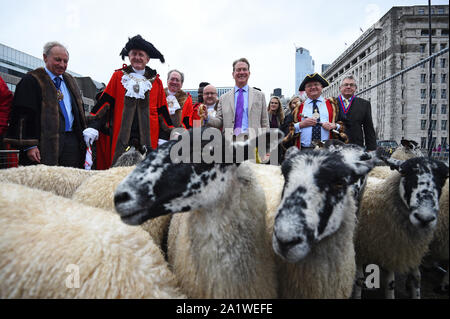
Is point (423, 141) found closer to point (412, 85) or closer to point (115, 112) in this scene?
point (412, 85)

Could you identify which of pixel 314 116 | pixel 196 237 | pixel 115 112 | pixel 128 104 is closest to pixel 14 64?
pixel 115 112

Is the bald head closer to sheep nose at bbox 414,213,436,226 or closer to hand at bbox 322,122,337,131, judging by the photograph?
hand at bbox 322,122,337,131

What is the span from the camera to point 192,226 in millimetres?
1732

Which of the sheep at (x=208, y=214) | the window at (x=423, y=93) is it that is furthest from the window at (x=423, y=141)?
the sheep at (x=208, y=214)

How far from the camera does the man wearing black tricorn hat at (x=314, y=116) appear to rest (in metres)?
3.69

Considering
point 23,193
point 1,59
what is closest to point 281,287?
point 23,193

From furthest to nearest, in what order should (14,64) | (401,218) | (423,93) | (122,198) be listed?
(14,64) → (423,93) → (401,218) → (122,198)

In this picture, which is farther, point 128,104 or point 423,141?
point 128,104

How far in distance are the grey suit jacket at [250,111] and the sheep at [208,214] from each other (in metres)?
2.52

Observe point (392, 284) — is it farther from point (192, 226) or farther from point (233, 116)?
point (233, 116)

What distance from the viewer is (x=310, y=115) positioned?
3.95m

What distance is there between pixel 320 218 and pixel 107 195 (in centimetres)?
216

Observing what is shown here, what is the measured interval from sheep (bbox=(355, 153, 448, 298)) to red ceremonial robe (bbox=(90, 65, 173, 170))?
10.9 ft

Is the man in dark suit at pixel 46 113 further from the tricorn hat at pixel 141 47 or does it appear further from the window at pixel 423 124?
the window at pixel 423 124
